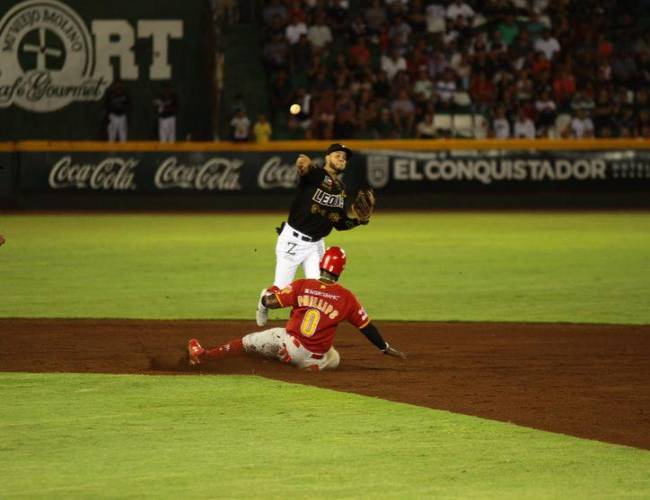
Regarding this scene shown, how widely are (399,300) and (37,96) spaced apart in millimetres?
19617

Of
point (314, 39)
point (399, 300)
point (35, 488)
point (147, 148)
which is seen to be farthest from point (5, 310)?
point (314, 39)

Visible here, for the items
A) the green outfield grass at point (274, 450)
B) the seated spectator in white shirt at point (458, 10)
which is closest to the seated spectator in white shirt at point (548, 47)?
the seated spectator in white shirt at point (458, 10)

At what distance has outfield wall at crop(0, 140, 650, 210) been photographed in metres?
29.5

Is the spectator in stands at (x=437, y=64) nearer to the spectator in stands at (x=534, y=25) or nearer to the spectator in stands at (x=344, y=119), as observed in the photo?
the spectator in stands at (x=344, y=119)

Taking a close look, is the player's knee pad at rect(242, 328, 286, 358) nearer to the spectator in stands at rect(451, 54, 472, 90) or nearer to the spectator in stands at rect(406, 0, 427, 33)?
the spectator in stands at rect(451, 54, 472, 90)

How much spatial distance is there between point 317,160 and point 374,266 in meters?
9.03

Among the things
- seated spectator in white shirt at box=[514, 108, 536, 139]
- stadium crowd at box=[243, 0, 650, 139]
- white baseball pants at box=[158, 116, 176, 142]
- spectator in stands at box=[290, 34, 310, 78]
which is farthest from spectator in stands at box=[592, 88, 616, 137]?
white baseball pants at box=[158, 116, 176, 142]

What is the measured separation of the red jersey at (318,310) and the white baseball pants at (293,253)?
206 cm

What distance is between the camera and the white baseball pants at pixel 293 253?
13516mm

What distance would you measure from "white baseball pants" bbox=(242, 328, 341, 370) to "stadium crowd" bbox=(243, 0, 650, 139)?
19764 millimetres

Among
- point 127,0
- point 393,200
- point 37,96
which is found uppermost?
point 127,0

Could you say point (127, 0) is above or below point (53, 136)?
above

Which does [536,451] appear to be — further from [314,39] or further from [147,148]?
[314,39]

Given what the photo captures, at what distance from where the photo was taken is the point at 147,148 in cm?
2969
